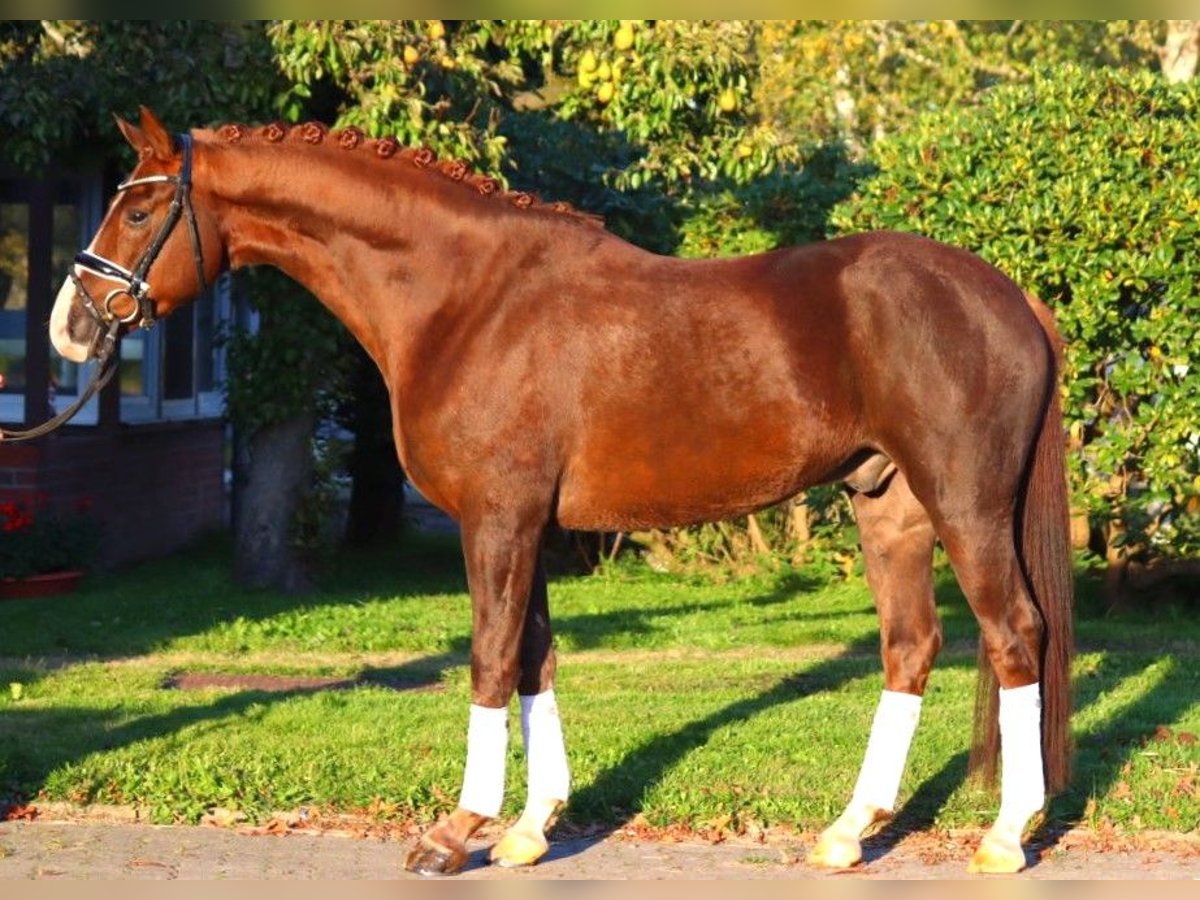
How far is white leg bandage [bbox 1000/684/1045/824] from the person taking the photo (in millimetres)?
6121

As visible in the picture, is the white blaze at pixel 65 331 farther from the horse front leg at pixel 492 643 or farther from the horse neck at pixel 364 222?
the horse front leg at pixel 492 643

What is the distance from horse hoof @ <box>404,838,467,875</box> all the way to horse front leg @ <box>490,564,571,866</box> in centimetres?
28

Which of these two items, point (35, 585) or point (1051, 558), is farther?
point (35, 585)

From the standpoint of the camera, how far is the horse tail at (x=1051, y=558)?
6.29m

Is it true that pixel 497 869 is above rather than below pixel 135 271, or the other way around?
below

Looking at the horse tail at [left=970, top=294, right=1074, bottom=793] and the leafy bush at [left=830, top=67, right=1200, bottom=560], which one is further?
the leafy bush at [left=830, top=67, right=1200, bottom=560]

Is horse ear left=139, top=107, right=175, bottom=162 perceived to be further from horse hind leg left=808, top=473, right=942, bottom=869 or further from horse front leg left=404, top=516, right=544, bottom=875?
horse hind leg left=808, top=473, right=942, bottom=869

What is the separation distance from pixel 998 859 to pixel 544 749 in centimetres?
158

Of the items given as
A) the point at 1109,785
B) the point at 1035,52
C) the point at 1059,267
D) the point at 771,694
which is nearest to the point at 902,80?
the point at 1035,52

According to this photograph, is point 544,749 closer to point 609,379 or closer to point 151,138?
point 609,379

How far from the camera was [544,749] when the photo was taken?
21.0ft

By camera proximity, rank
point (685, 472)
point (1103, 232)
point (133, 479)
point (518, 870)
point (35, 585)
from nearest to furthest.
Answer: point (518, 870), point (685, 472), point (1103, 232), point (35, 585), point (133, 479)

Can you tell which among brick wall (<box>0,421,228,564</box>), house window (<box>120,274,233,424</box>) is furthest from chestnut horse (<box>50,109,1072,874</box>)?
house window (<box>120,274,233,424</box>)

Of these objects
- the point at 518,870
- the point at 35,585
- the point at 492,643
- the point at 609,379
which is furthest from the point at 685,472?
the point at 35,585
